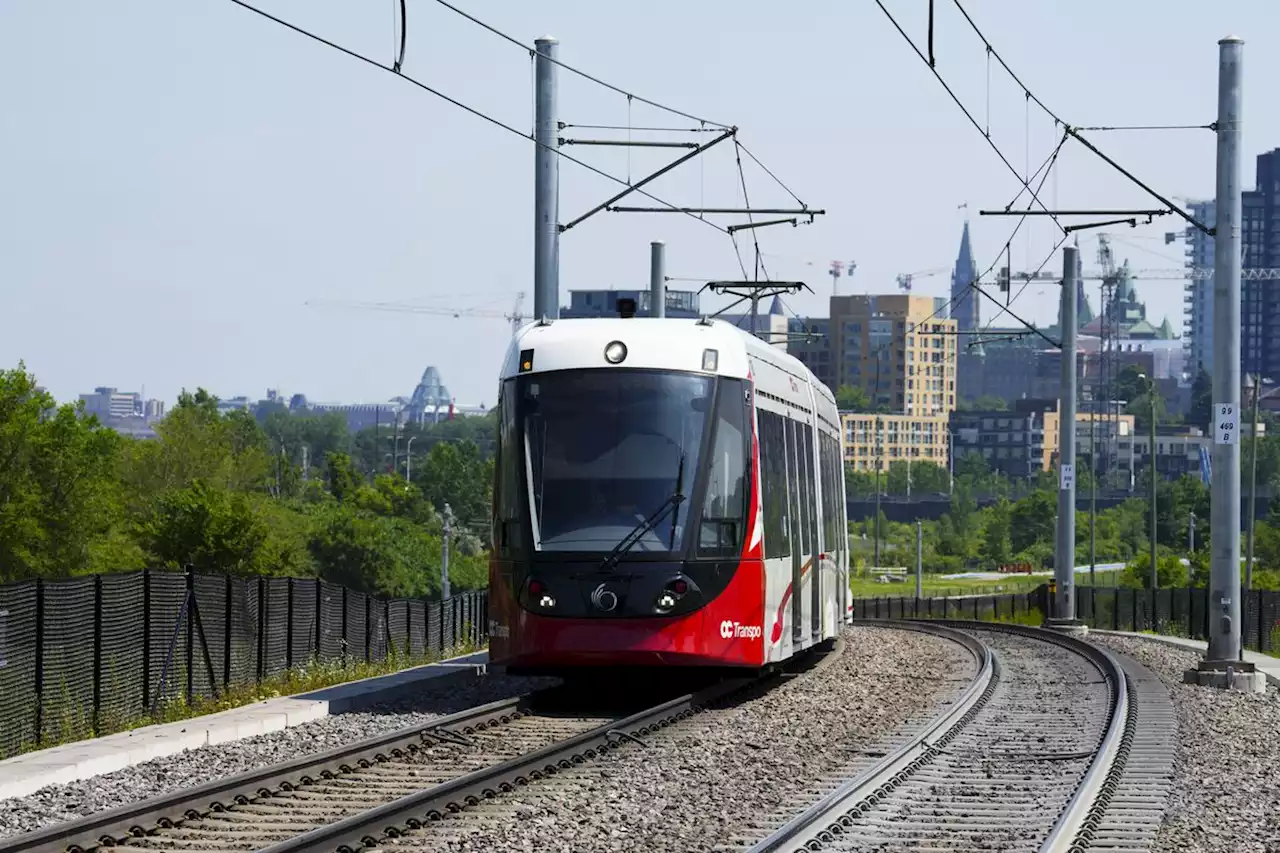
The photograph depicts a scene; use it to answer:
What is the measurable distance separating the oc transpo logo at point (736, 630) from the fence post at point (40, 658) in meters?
5.67

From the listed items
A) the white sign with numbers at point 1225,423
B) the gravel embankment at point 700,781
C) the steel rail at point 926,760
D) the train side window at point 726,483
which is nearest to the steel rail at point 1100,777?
the steel rail at point 926,760

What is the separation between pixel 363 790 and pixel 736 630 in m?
6.36

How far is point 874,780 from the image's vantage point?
13.8 meters

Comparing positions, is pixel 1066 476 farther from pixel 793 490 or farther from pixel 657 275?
pixel 793 490

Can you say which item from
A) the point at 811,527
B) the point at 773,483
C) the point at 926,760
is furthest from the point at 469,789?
the point at 811,527

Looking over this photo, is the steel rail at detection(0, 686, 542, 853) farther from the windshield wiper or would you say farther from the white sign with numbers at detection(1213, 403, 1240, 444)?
the white sign with numbers at detection(1213, 403, 1240, 444)

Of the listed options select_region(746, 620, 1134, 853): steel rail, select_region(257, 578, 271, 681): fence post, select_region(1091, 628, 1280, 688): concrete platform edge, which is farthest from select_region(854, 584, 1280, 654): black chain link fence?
select_region(746, 620, 1134, 853): steel rail

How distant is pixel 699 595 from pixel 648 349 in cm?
229

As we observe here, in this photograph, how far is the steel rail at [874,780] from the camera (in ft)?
36.8

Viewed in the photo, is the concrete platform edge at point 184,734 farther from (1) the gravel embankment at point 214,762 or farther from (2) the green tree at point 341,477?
(2) the green tree at point 341,477

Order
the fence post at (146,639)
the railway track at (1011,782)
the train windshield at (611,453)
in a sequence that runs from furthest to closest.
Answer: the fence post at (146,639) < the train windshield at (611,453) < the railway track at (1011,782)

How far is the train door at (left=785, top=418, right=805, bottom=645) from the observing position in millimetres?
21609

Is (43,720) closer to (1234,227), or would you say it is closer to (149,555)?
(1234,227)

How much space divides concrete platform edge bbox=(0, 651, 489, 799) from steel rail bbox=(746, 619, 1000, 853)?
15.2ft
